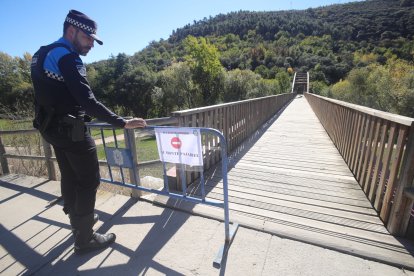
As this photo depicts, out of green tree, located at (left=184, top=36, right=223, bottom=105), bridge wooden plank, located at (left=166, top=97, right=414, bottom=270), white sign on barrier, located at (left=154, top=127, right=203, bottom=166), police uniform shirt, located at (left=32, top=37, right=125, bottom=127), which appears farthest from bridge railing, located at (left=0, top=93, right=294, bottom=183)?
green tree, located at (left=184, top=36, right=223, bottom=105)

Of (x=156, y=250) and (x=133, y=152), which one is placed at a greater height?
(x=133, y=152)

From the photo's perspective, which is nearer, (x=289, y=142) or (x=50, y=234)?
(x=50, y=234)

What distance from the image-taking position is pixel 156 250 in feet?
7.66

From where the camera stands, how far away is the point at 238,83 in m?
33.4

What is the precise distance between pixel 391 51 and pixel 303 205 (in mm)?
89001

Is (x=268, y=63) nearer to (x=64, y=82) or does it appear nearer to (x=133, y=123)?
(x=133, y=123)

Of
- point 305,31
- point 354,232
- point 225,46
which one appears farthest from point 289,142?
point 305,31

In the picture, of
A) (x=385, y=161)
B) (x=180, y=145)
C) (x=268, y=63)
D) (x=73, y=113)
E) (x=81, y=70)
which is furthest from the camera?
(x=268, y=63)

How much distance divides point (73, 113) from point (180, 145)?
41.2 inches

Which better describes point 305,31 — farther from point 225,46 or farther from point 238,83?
point 238,83

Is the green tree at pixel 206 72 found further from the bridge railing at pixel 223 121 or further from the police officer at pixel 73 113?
the police officer at pixel 73 113

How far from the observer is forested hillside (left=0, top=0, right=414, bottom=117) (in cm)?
2983

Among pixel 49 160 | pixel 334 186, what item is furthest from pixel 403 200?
pixel 49 160

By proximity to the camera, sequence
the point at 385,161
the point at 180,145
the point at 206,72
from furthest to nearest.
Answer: the point at 206,72, the point at 385,161, the point at 180,145
